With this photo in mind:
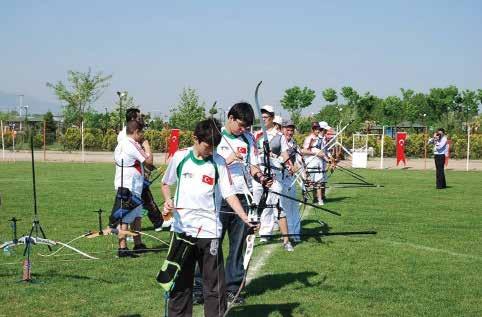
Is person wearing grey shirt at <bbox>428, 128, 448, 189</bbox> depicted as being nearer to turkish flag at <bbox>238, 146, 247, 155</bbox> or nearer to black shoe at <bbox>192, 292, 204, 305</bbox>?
turkish flag at <bbox>238, 146, 247, 155</bbox>

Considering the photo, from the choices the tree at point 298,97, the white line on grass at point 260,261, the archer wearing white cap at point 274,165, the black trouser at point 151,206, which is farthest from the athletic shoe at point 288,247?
the tree at point 298,97

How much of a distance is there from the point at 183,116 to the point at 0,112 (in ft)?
108

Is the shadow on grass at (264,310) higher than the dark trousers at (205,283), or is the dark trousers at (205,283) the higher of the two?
the dark trousers at (205,283)

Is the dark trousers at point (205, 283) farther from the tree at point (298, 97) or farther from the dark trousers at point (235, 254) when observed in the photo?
the tree at point (298, 97)

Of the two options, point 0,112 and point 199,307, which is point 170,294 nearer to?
point 199,307

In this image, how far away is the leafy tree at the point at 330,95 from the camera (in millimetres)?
98750

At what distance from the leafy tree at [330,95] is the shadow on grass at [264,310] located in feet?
307

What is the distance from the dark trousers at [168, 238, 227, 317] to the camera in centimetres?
533

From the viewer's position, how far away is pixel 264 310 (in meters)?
6.51

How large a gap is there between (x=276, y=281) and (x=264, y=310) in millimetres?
1263

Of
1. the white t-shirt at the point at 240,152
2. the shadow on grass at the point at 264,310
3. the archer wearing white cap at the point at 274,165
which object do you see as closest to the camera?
the shadow on grass at the point at 264,310

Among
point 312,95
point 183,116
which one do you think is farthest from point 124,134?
point 312,95

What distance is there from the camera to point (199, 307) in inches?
265

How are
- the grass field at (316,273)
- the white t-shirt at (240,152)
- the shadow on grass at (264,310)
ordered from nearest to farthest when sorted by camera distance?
the shadow on grass at (264,310) < the grass field at (316,273) < the white t-shirt at (240,152)
